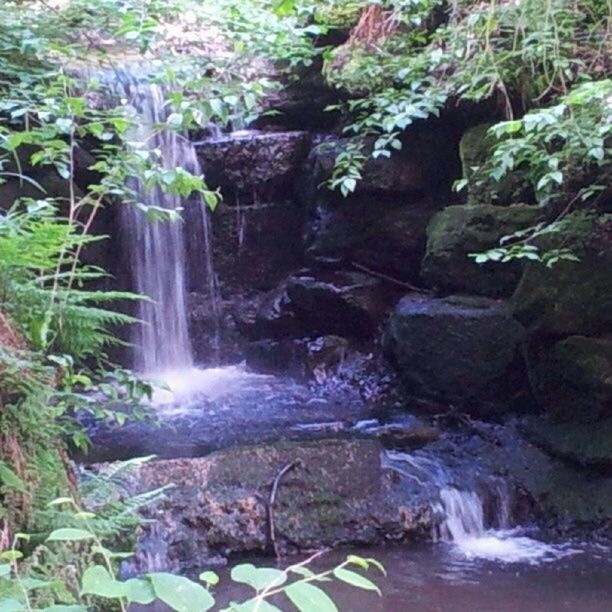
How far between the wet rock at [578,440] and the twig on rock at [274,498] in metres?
1.89

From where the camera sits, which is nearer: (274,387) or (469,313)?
(469,313)

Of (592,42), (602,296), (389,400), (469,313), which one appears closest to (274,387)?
(389,400)

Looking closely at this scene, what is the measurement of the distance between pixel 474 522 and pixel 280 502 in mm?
1216

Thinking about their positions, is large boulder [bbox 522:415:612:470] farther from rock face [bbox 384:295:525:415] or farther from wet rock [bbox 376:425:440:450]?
wet rock [bbox 376:425:440:450]

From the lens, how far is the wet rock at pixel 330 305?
7.89 meters

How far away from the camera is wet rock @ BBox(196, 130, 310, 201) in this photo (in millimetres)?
8273

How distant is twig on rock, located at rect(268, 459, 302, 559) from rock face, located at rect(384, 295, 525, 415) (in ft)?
6.49

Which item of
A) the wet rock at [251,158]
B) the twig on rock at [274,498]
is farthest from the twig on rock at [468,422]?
the wet rock at [251,158]

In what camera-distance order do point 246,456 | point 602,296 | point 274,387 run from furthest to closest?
point 274,387, point 602,296, point 246,456

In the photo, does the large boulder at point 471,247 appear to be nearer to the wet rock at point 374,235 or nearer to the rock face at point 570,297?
the rock face at point 570,297

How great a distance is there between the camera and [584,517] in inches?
192

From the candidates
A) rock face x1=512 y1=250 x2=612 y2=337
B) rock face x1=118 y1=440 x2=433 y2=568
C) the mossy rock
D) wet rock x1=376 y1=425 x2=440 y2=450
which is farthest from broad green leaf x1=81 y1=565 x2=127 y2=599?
the mossy rock

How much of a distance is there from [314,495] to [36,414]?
9.11ft

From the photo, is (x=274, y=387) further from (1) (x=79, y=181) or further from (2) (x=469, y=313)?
(1) (x=79, y=181)
